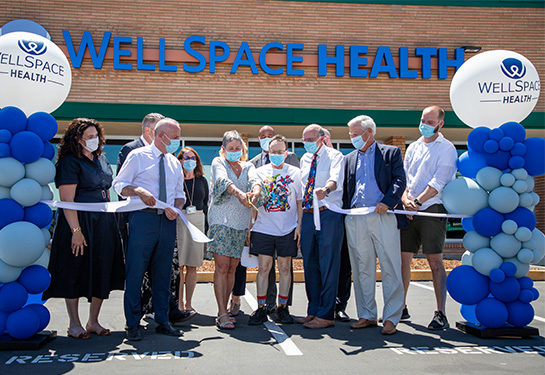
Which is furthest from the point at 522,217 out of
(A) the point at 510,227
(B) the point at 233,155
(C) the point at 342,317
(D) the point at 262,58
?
(D) the point at 262,58

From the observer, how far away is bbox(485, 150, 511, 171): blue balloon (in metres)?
4.96

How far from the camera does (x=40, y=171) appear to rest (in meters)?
4.59

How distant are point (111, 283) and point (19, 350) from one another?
1019 mm

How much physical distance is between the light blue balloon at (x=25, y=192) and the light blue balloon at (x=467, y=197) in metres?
4.06

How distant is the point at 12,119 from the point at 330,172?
10.6ft

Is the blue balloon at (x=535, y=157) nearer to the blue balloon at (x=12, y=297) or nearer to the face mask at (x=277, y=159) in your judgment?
the face mask at (x=277, y=159)

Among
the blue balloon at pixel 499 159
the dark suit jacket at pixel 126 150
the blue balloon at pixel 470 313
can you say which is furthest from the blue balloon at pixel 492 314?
the dark suit jacket at pixel 126 150

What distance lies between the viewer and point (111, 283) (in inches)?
201

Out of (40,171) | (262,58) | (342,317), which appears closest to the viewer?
(40,171)

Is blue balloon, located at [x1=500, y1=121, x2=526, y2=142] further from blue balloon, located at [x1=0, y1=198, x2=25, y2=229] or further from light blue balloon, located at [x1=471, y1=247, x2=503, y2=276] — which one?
blue balloon, located at [x1=0, y1=198, x2=25, y2=229]

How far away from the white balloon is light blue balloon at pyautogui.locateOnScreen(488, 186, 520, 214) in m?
4.61

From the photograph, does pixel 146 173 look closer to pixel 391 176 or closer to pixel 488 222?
pixel 391 176

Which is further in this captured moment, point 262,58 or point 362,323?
point 262,58

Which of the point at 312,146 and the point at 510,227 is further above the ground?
the point at 312,146
